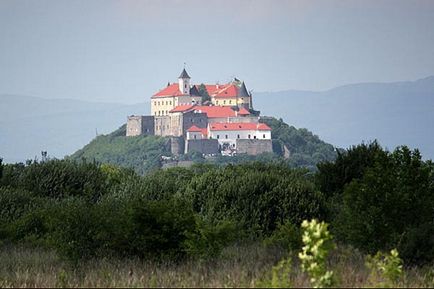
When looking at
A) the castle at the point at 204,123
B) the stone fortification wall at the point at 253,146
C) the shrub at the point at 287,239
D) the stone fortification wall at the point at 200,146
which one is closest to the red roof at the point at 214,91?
the castle at the point at 204,123

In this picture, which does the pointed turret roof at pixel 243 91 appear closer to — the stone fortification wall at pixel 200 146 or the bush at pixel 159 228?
the stone fortification wall at pixel 200 146

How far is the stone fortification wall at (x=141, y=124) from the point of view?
541 feet

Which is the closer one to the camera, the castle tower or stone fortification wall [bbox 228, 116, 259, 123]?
stone fortification wall [bbox 228, 116, 259, 123]

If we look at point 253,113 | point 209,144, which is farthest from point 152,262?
point 253,113

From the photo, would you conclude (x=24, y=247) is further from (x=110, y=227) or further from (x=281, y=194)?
(x=281, y=194)

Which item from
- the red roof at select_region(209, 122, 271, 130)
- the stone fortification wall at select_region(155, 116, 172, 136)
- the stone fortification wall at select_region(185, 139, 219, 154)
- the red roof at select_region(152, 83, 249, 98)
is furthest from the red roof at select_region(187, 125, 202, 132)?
the red roof at select_region(152, 83, 249, 98)

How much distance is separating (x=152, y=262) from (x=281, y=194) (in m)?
7.79

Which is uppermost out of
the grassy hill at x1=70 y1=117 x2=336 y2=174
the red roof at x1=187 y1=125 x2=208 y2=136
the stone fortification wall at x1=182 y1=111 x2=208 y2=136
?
the stone fortification wall at x1=182 y1=111 x2=208 y2=136

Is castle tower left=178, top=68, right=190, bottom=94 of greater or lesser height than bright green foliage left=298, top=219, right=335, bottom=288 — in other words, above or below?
above

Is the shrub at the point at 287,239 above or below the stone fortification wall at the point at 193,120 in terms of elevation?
below

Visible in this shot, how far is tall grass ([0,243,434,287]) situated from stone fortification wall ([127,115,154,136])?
149m

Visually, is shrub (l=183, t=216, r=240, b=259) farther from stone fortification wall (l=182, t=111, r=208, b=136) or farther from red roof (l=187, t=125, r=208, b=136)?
stone fortification wall (l=182, t=111, r=208, b=136)

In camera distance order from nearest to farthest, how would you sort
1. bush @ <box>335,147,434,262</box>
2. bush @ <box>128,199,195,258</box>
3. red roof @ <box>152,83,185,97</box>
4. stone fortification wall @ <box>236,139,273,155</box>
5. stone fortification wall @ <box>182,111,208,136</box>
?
1. bush @ <box>335,147,434,262</box>
2. bush @ <box>128,199,195,258</box>
3. stone fortification wall @ <box>236,139,273,155</box>
4. stone fortification wall @ <box>182,111,208,136</box>
5. red roof @ <box>152,83,185,97</box>

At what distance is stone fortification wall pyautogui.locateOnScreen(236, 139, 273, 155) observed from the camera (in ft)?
→ 515
